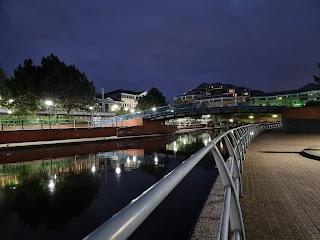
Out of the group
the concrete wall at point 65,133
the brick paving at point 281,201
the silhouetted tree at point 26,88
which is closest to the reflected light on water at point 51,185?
the brick paving at point 281,201

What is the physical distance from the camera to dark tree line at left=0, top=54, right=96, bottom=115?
49.5 meters

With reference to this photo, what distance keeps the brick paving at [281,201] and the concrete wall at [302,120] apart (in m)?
25.5

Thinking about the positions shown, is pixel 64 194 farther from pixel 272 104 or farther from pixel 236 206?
pixel 272 104

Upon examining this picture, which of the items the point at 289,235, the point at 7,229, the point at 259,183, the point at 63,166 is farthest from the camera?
the point at 63,166

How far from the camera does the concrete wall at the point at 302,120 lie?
32412 millimetres

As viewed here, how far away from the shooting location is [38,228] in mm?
6754

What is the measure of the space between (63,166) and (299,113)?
103 ft

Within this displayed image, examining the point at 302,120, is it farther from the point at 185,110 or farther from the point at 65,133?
the point at 65,133

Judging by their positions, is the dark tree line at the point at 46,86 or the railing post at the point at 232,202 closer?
the railing post at the point at 232,202

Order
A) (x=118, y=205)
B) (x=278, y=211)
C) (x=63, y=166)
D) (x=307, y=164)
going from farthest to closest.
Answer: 1. (x=63, y=166)
2. (x=307, y=164)
3. (x=118, y=205)
4. (x=278, y=211)

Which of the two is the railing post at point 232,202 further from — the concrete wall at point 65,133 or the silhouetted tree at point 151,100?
the silhouetted tree at point 151,100

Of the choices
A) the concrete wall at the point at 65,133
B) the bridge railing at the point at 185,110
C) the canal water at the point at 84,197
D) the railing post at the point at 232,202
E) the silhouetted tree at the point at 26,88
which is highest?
the silhouetted tree at the point at 26,88

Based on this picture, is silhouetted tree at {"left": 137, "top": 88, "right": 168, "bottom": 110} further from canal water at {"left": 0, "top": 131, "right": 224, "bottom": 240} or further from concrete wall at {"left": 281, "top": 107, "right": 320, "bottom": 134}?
canal water at {"left": 0, "top": 131, "right": 224, "bottom": 240}

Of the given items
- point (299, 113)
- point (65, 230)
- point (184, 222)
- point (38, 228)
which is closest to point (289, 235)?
point (184, 222)
